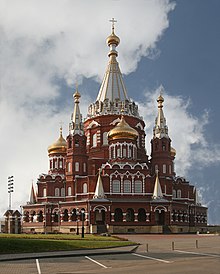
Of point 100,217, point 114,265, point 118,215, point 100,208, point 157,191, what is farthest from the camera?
point 100,217

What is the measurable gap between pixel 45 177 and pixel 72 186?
298 inches

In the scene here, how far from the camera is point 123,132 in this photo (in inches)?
2815

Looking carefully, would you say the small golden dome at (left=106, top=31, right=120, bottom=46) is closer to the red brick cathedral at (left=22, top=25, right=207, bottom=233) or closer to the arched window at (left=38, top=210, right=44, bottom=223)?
the red brick cathedral at (left=22, top=25, right=207, bottom=233)

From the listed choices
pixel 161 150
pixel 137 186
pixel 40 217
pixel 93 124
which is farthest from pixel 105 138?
pixel 40 217

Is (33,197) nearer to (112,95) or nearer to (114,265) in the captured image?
(112,95)

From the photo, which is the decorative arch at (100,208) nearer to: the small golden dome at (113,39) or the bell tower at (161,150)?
the bell tower at (161,150)

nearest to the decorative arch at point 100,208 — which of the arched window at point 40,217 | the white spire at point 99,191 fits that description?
the white spire at point 99,191

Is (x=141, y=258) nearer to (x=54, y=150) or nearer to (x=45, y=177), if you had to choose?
(x=45, y=177)

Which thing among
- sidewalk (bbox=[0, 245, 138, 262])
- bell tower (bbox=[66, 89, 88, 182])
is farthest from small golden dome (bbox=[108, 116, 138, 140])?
sidewalk (bbox=[0, 245, 138, 262])

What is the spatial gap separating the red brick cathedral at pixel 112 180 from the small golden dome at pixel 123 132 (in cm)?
16

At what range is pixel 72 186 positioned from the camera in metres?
71.8

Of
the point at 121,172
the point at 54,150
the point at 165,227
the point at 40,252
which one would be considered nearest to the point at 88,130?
the point at 54,150

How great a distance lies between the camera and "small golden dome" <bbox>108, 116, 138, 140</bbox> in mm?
71500

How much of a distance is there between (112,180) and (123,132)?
8357mm
